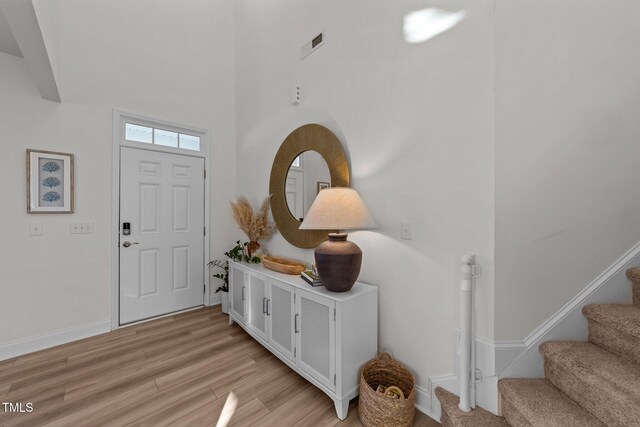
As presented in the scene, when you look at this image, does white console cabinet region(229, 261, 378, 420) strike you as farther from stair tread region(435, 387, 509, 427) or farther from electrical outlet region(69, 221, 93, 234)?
electrical outlet region(69, 221, 93, 234)

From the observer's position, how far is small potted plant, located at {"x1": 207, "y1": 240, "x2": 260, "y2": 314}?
9.07ft

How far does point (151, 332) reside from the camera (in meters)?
2.62

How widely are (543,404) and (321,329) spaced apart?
112 centimetres

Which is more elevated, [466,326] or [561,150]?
[561,150]

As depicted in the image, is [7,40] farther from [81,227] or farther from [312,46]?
[312,46]

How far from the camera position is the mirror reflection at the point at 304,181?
2205 millimetres

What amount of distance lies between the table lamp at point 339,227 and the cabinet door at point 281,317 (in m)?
0.44

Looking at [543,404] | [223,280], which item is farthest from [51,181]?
[543,404]

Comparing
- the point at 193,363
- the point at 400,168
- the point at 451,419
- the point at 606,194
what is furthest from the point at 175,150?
the point at 606,194

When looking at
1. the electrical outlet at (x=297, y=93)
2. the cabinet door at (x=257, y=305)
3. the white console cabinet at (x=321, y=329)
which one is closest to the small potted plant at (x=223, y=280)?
the cabinet door at (x=257, y=305)

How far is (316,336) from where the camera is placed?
5.61 ft

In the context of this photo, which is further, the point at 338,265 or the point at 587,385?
the point at 338,265

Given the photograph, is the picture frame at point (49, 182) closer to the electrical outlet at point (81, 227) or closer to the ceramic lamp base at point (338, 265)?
the electrical outlet at point (81, 227)

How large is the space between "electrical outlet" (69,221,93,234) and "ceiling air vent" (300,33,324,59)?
8.74 feet
